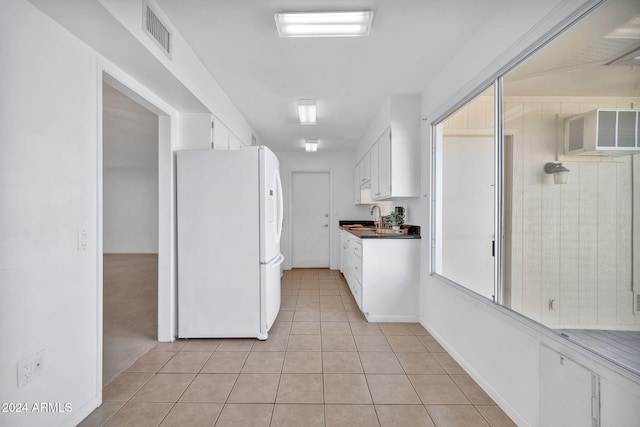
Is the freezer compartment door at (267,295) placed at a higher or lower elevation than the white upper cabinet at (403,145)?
lower

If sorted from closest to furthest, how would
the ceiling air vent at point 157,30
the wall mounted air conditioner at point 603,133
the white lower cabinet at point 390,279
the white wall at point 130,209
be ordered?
the wall mounted air conditioner at point 603,133
the ceiling air vent at point 157,30
the white lower cabinet at point 390,279
the white wall at point 130,209

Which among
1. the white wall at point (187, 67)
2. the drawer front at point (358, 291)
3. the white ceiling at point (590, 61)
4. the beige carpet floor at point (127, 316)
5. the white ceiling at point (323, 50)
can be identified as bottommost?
the beige carpet floor at point (127, 316)

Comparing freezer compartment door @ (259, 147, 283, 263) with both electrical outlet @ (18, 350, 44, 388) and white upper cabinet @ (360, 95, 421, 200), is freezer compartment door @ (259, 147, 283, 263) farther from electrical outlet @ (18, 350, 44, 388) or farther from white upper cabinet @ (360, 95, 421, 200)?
electrical outlet @ (18, 350, 44, 388)

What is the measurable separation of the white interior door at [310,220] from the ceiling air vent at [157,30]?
4.33m

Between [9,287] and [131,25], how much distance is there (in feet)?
4.73

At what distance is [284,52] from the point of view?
242cm

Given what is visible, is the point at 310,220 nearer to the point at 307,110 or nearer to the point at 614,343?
the point at 307,110

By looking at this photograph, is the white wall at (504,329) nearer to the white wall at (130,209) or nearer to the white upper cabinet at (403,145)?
the white upper cabinet at (403,145)

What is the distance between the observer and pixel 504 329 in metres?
1.79

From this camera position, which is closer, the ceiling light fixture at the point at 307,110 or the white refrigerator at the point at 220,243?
the white refrigerator at the point at 220,243

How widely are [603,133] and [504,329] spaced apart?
1.20m

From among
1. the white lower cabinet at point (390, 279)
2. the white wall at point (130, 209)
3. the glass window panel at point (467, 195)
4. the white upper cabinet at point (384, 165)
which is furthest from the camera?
the white wall at point (130, 209)

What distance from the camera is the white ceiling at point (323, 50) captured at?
6.13 feet

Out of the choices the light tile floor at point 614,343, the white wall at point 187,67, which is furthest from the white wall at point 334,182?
the light tile floor at point 614,343
